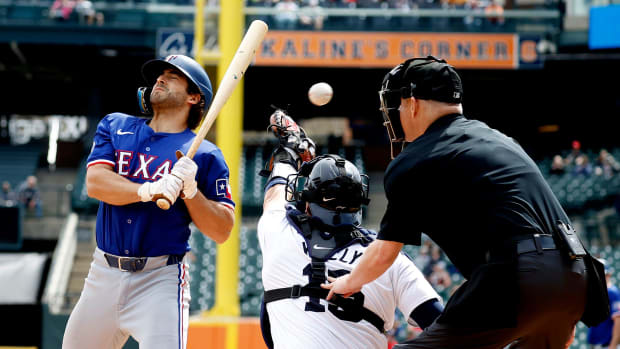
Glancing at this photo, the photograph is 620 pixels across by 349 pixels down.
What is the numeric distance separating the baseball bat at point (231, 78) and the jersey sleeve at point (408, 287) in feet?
3.30

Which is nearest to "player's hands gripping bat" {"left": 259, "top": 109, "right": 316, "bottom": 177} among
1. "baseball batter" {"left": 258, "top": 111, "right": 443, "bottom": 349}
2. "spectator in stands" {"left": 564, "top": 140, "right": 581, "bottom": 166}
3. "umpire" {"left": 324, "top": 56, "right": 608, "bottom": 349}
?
"baseball batter" {"left": 258, "top": 111, "right": 443, "bottom": 349}

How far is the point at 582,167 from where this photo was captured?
1948cm

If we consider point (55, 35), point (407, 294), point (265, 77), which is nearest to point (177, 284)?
point (407, 294)

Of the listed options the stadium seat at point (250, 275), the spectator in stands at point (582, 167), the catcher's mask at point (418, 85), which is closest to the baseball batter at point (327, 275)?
the catcher's mask at point (418, 85)

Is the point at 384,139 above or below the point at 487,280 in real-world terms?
below

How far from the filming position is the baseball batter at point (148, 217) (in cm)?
340

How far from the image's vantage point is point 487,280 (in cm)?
263

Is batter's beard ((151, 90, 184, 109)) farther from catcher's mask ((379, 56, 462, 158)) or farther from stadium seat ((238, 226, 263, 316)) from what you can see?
stadium seat ((238, 226, 263, 316))

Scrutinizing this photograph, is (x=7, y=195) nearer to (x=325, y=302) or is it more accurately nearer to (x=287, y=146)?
(x=287, y=146)

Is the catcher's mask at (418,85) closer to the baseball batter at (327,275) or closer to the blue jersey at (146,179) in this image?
the baseball batter at (327,275)

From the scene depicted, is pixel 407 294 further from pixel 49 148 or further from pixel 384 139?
pixel 49 148

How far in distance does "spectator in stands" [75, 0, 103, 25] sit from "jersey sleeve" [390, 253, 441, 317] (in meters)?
16.9

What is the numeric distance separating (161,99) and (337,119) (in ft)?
67.6

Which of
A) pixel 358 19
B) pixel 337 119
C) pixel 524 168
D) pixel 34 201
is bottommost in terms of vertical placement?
pixel 34 201
